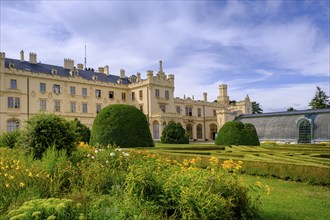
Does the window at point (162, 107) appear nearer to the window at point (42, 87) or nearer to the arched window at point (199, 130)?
the arched window at point (199, 130)

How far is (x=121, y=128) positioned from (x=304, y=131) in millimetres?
26124

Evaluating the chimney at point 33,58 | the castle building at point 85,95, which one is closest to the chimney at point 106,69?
the castle building at point 85,95

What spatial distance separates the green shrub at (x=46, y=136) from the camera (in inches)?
384

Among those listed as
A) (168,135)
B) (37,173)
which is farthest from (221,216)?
(168,135)

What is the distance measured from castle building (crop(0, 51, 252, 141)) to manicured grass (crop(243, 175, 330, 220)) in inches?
1397

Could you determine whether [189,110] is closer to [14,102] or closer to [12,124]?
[14,102]

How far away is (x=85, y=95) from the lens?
1821 inches

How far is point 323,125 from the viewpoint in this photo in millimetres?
34906

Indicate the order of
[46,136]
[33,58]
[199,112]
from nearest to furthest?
[46,136] < [33,58] < [199,112]

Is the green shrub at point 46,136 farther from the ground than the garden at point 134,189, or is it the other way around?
the green shrub at point 46,136

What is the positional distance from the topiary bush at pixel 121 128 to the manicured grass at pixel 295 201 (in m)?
10.9

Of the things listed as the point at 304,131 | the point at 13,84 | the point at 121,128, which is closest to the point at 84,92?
the point at 13,84

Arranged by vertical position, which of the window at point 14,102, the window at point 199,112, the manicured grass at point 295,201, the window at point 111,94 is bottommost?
the manicured grass at point 295,201

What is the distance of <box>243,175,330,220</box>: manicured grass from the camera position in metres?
6.31
